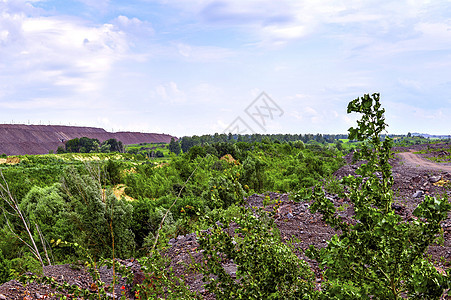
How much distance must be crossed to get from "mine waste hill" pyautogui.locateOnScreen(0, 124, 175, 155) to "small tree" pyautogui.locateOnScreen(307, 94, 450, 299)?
124136 mm

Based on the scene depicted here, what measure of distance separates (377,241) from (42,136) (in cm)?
14794

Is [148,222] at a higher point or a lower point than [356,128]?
lower

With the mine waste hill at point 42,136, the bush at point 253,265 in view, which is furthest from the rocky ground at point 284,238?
the mine waste hill at point 42,136

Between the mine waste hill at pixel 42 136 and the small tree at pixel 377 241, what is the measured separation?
4887 inches

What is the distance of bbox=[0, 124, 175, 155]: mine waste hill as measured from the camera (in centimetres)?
10906

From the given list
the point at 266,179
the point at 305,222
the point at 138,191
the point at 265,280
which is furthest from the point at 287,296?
the point at 138,191

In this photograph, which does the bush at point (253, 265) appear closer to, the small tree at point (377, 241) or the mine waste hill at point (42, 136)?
the small tree at point (377, 241)

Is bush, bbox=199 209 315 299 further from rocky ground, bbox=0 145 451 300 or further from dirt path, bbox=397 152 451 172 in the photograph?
dirt path, bbox=397 152 451 172

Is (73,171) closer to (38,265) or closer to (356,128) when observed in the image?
(38,265)

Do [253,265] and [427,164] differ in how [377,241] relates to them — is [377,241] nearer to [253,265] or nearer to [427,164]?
[253,265]

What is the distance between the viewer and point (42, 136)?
128m

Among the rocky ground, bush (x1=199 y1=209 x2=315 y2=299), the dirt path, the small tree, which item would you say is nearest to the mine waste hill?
the dirt path

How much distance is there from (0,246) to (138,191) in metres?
11.1

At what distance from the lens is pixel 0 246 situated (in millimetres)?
9375
